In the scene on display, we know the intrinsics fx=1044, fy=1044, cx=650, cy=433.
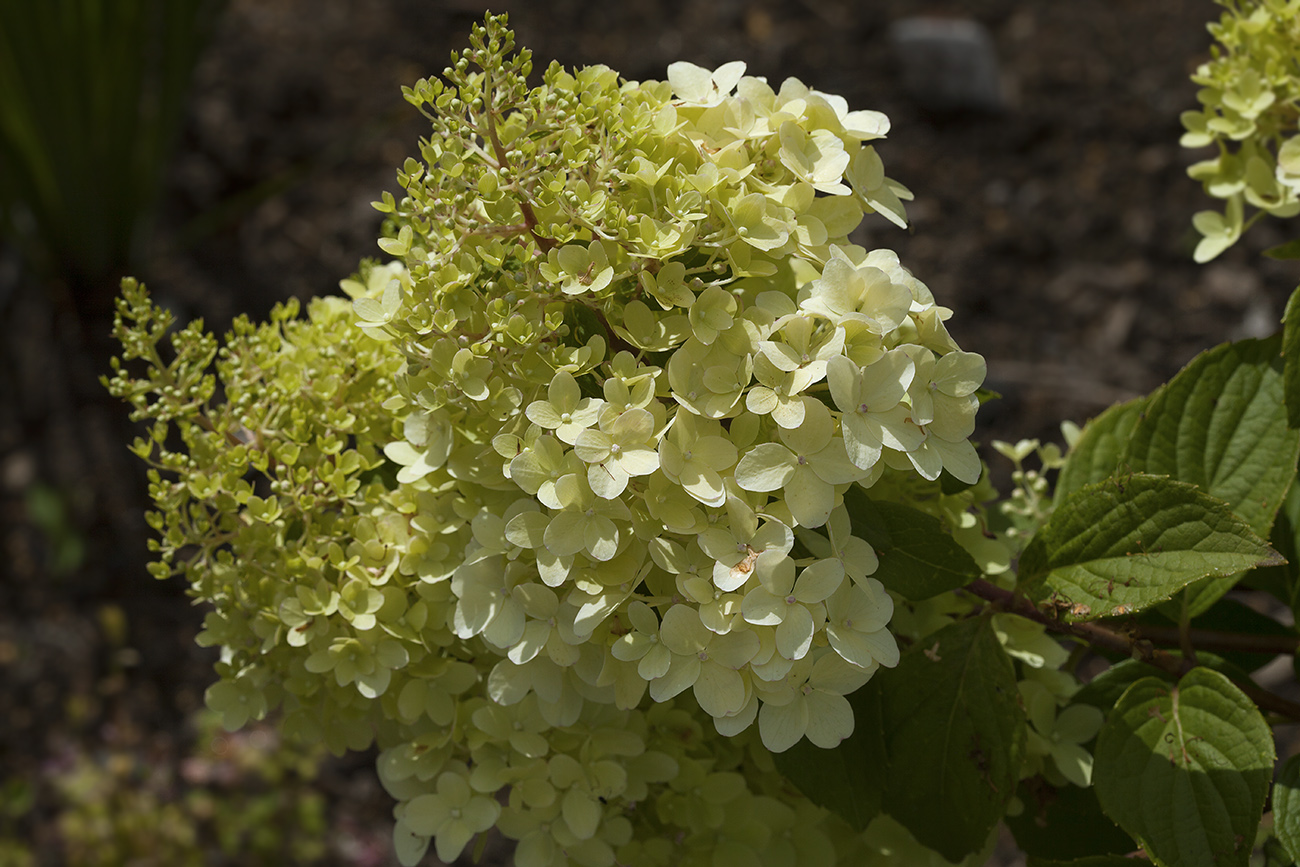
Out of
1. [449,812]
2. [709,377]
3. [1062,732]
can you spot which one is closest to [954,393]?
[709,377]

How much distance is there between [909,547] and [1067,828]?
0.39 m

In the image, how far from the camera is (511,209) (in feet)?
2.26

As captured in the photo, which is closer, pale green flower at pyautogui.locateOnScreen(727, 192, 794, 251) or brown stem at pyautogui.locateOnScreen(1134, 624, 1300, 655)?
pale green flower at pyautogui.locateOnScreen(727, 192, 794, 251)

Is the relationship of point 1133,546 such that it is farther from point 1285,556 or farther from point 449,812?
point 449,812

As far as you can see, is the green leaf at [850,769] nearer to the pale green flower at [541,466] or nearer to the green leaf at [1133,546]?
the green leaf at [1133,546]

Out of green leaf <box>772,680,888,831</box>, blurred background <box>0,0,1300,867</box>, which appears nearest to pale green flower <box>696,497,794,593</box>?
green leaf <box>772,680,888,831</box>

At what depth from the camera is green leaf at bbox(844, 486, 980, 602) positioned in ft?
2.37

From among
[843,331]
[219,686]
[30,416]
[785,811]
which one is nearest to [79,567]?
[30,416]

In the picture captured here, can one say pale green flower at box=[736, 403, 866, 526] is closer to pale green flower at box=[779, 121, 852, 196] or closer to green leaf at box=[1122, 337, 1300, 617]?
pale green flower at box=[779, 121, 852, 196]

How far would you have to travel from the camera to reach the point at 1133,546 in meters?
0.74

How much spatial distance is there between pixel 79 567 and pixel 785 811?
6.05 feet

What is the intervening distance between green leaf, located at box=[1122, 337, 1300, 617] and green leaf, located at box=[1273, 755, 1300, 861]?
0.48ft

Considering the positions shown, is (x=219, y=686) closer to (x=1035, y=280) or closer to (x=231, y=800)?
(x=231, y=800)

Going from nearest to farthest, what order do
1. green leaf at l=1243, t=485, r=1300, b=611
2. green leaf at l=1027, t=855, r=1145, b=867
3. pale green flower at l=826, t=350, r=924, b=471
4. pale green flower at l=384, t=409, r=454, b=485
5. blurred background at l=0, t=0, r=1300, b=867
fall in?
pale green flower at l=826, t=350, r=924, b=471 → pale green flower at l=384, t=409, r=454, b=485 → green leaf at l=1027, t=855, r=1145, b=867 → green leaf at l=1243, t=485, r=1300, b=611 → blurred background at l=0, t=0, r=1300, b=867
